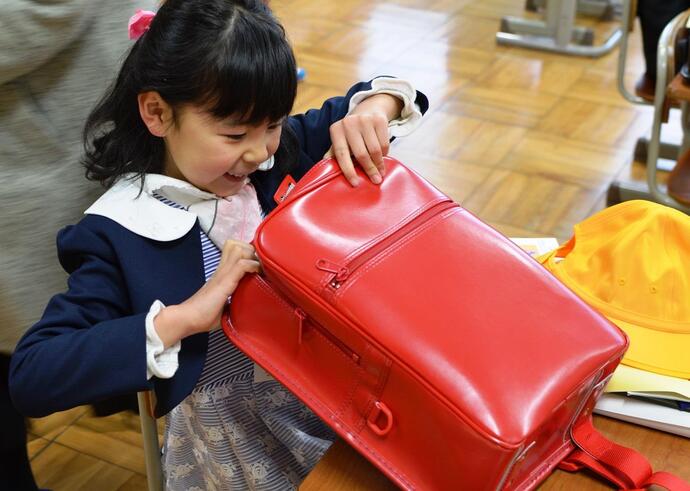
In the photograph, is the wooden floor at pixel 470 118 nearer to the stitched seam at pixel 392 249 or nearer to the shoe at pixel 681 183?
the shoe at pixel 681 183

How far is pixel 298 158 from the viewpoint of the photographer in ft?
4.00

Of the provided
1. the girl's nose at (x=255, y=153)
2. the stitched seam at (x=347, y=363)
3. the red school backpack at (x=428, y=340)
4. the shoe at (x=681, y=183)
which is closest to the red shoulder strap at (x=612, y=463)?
the red school backpack at (x=428, y=340)

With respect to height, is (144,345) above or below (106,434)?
above

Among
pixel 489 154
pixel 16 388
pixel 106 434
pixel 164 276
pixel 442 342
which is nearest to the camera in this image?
pixel 442 342

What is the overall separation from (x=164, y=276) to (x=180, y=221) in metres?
0.07

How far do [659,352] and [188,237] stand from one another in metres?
0.57

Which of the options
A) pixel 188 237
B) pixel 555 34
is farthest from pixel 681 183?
pixel 555 34

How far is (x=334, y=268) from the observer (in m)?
0.85

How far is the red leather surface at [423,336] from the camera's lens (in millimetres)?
775

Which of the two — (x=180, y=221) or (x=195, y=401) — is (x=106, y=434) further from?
(x=180, y=221)

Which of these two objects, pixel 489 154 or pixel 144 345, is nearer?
pixel 144 345

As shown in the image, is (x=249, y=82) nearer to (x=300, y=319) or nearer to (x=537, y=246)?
(x=300, y=319)

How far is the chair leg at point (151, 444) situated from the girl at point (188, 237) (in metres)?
0.03

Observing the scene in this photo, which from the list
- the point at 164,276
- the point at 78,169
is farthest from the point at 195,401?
the point at 78,169
